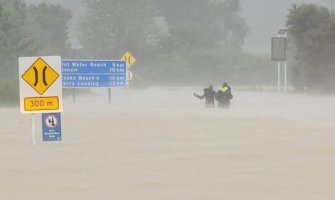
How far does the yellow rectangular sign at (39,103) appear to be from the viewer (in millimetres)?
20953

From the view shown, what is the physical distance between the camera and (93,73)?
4312cm

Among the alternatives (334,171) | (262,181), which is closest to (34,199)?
(262,181)

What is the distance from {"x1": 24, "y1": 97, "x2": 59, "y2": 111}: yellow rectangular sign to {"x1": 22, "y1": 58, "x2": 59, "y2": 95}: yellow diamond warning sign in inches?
7.1

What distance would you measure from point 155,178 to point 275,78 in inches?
3466

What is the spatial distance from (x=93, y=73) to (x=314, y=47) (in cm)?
2114

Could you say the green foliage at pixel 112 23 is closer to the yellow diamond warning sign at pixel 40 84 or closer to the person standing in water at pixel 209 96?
the person standing in water at pixel 209 96

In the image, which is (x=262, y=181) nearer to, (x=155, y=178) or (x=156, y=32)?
(x=155, y=178)

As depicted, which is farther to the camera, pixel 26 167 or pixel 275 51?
pixel 275 51

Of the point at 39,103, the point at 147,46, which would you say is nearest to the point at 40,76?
the point at 39,103

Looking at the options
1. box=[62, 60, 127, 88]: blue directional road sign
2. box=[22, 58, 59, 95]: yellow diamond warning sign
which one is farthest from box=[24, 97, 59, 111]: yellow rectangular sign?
box=[62, 60, 127, 88]: blue directional road sign

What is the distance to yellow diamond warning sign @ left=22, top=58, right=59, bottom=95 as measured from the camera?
816 inches

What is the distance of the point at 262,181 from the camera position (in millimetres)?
14727

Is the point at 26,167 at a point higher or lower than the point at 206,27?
lower

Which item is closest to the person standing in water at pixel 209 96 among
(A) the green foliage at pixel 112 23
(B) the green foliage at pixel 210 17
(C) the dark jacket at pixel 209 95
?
(C) the dark jacket at pixel 209 95
